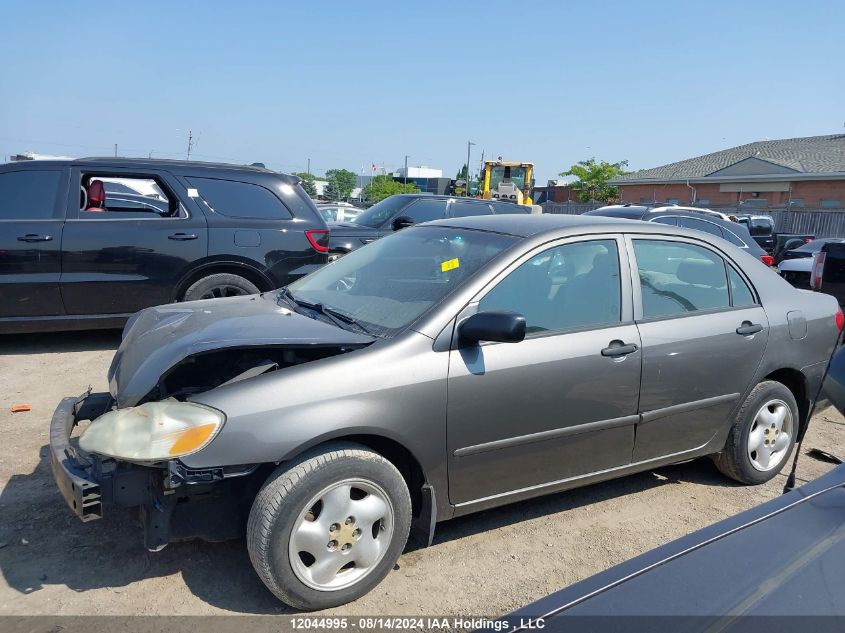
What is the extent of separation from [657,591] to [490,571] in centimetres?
167

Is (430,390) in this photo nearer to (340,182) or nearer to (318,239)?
(318,239)

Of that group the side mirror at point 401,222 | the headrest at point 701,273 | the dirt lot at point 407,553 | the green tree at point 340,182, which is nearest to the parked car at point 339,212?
the side mirror at point 401,222

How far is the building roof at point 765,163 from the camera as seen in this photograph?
3391cm

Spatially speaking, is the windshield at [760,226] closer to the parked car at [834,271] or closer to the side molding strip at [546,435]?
the parked car at [834,271]

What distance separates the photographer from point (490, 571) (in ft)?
10.3

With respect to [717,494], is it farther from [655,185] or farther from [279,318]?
[655,185]

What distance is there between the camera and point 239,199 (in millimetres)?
6809

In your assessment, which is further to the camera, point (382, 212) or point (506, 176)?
point (506, 176)

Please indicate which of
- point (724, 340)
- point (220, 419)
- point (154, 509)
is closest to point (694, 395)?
point (724, 340)

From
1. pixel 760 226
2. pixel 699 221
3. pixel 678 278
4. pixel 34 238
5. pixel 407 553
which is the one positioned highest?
pixel 760 226

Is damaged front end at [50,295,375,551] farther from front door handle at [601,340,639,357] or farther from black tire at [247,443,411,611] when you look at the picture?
front door handle at [601,340,639,357]

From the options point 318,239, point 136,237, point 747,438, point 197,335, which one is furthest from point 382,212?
point 197,335

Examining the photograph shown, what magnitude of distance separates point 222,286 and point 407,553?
164 inches

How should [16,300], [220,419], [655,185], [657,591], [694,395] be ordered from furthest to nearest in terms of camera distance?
[655,185] < [16,300] < [694,395] < [220,419] < [657,591]
